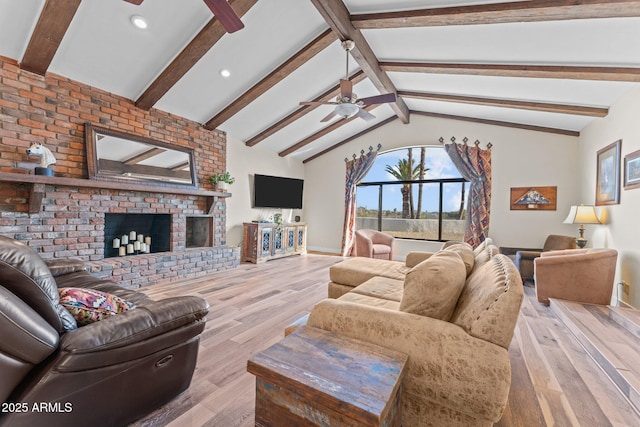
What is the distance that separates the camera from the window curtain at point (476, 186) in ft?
16.8

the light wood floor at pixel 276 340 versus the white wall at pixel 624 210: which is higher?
the white wall at pixel 624 210

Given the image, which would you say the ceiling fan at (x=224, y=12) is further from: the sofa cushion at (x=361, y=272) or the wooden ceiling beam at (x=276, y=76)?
the sofa cushion at (x=361, y=272)

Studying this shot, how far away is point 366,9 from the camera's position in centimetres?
280

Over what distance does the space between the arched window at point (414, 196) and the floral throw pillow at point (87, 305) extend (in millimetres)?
5694

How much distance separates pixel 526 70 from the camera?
3.02 m

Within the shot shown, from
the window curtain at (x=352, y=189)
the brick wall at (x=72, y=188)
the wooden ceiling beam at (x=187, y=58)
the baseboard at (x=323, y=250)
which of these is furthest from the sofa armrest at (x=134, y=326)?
the baseboard at (x=323, y=250)

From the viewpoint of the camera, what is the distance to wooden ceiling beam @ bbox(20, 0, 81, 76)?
7.81 ft

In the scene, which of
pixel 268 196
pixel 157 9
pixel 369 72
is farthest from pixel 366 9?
pixel 268 196

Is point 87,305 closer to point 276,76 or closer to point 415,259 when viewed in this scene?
point 415,259

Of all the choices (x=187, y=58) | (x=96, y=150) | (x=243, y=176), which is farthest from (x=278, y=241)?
(x=187, y=58)

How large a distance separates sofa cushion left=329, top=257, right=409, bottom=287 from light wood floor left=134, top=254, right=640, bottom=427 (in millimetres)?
505

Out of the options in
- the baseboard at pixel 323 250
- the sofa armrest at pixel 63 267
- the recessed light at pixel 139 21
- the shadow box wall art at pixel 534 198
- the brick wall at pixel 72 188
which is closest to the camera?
the sofa armrest at pixel 63 267

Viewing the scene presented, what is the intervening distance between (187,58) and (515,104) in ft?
14.9

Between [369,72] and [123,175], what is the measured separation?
148 inches
